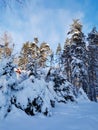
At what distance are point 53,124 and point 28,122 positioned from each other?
3.34ft

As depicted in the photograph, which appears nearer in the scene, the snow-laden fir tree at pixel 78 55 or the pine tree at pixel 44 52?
the snow-laden fir tree at pixel 78 55

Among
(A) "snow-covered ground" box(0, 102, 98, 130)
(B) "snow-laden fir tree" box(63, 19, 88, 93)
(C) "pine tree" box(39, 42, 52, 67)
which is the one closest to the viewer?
(A) "snow-covered ground" box(0, 102, 98, 130)

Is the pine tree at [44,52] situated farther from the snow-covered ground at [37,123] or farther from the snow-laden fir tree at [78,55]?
the snow-covered ground at [37,123]

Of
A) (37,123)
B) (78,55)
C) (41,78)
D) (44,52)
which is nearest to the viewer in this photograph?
(37,123)

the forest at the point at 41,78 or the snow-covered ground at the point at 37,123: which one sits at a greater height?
the forest at the point at 41,78

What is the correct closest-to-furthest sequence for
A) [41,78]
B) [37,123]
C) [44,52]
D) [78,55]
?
[37,123] → [41,78] → [78,55] → [44,52]

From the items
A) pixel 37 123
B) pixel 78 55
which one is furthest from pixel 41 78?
pixel 78 55

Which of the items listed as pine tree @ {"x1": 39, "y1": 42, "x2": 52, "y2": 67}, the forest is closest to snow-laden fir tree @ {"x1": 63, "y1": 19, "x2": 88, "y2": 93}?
the forest

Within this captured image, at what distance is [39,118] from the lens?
34.2 feet

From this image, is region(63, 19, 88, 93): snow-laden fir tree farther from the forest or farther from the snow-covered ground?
the snow-covered ground

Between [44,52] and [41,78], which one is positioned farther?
[44,52]

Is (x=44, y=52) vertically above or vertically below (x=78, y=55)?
above

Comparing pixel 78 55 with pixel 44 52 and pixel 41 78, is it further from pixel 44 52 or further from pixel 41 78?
pixel 41 78

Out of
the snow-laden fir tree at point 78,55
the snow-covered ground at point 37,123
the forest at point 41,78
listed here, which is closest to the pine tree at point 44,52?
the forest at point 41,78
